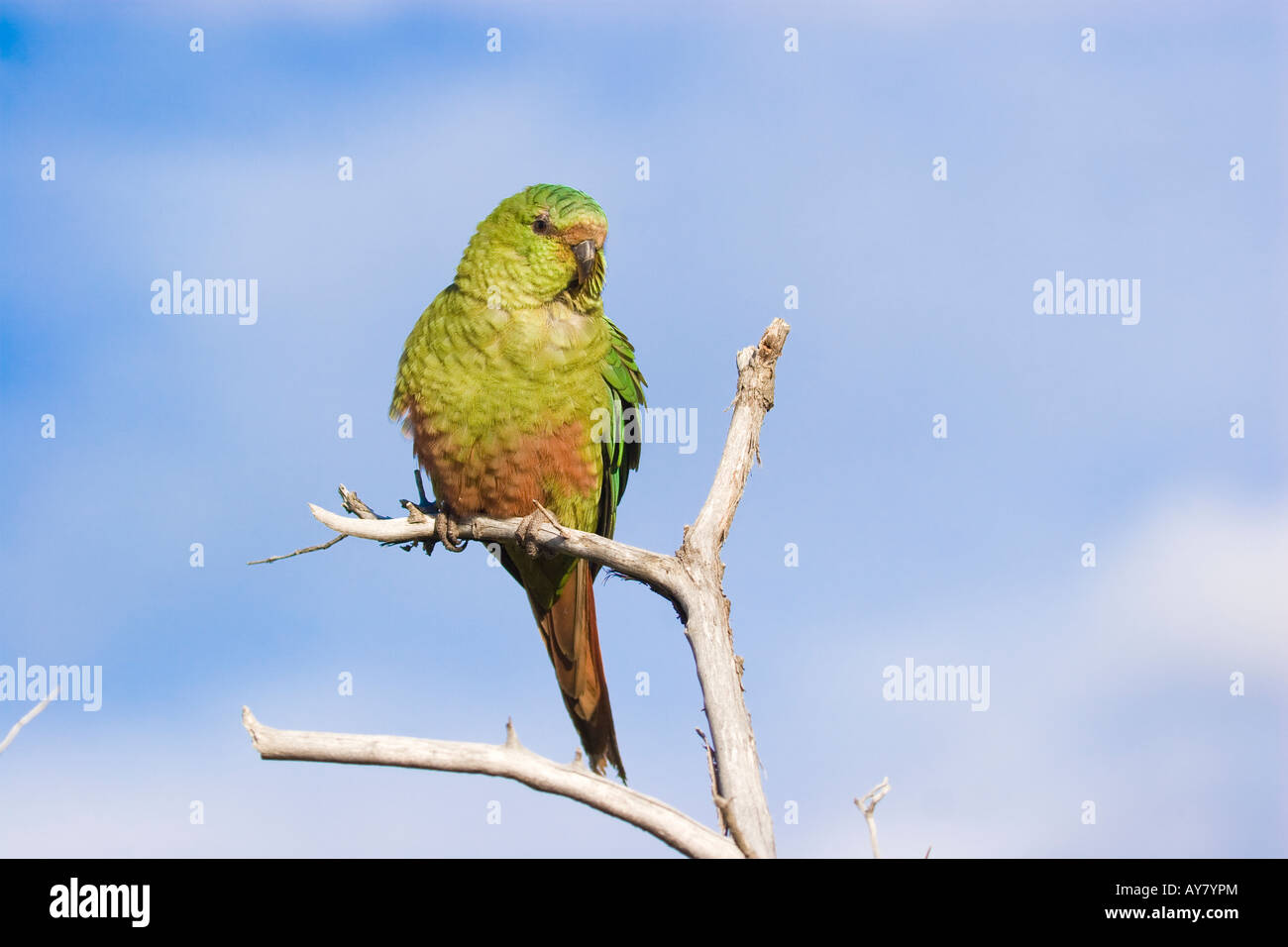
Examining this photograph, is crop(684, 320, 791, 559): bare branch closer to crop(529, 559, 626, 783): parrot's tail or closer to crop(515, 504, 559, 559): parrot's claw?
crop(515, 504, 559, 559): parrot's claw

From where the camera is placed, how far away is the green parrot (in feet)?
20.5

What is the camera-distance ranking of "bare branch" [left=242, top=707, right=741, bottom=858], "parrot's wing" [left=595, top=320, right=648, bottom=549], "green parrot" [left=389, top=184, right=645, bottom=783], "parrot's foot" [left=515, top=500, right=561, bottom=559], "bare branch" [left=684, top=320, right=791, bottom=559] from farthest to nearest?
"parrot's wing" [left=595, top=320, right=648, bottom=549]
"green parrot" [left=389, top=184, right=645, bottom=783]
"parrot's foot" [left=515, top=500, right=561, bottom=559]
"bare branch" [left=684, top=320, right=791, bottom=559]
"bare branch" [left=242, top=707, right=741, bottom=858]

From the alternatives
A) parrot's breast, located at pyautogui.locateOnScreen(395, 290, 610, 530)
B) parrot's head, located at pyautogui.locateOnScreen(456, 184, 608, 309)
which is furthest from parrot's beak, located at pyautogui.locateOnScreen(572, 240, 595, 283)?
parrot's breast, located at pyautogui.locateOnScreen(395, 290, 610, 530)

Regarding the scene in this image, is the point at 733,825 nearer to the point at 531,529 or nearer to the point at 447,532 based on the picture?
the point at 531,529

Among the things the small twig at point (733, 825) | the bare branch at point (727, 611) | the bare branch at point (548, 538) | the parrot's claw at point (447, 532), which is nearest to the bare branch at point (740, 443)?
the bare branch at point (727, 611)

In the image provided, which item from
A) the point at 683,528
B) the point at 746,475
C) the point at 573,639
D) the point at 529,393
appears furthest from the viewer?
the point at 573,639

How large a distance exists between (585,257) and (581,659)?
2.58 metres

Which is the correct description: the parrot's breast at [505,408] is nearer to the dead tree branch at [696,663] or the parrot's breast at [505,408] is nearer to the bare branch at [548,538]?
the bare branch at [548,538]

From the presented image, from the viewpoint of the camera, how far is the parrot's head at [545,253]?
638 centimetres
